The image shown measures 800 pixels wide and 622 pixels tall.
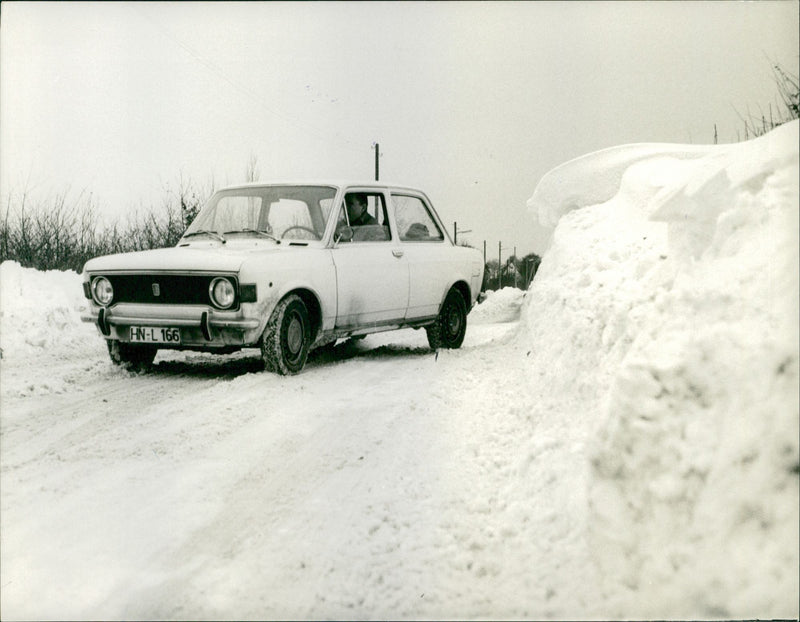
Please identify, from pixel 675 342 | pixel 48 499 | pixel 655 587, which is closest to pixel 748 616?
pixel 655 587

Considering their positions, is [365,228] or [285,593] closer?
[285,593]

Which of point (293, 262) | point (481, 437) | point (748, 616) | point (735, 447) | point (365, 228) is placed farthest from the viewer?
point (365, 228)

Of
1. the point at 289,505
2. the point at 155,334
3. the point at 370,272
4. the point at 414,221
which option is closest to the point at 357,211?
the point at 370,272

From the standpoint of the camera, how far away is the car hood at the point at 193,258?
6.11 metres

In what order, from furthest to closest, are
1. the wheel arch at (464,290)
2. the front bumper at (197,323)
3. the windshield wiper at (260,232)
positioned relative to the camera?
the wheel arch at (464,290) → the windshield wiper at (260,232) → the front bumper at (197,323)

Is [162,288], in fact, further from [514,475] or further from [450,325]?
[514,475]

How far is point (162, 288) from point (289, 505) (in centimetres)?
326

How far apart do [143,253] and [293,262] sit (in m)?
1.35

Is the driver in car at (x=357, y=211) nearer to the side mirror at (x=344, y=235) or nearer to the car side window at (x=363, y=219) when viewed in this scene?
the car side window at (x=363, y=219)

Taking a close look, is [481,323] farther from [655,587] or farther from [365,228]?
[655,587]

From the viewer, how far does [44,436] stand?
15.0 feet

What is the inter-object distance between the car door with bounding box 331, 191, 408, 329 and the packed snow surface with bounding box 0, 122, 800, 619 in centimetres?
174

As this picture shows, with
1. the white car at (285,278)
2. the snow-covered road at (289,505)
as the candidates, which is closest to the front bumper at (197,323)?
the white car at (285,278)

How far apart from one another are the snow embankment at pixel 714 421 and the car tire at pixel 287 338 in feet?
11.5
